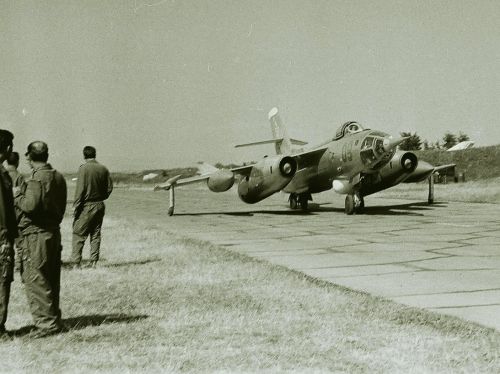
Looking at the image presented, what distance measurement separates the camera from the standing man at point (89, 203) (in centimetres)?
1071

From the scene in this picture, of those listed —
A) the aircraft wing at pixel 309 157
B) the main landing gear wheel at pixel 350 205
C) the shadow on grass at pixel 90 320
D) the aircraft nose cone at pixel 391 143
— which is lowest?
the shadow on grass at pixel 90 320

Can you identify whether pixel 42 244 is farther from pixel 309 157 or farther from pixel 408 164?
pixel 309 157

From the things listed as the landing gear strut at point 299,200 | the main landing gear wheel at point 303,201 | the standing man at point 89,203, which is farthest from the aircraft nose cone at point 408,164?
the standing man at point 89,203

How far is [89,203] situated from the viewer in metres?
10.8

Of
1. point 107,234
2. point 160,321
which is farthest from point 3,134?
point 107,234

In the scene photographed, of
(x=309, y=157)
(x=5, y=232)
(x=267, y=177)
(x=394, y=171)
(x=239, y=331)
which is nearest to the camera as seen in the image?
(x=5, y=232)

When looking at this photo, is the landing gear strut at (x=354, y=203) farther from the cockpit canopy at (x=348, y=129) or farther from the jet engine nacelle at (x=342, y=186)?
the cockpit canopy at (x=348, y=129)

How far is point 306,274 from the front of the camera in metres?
9.52

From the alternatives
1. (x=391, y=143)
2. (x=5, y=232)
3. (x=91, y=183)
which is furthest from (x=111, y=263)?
(x=391, y=143)

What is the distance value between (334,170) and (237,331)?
1774 cm

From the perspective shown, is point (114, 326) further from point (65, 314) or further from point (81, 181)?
point (81, 181)

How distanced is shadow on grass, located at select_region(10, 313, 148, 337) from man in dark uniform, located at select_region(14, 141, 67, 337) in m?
0.23

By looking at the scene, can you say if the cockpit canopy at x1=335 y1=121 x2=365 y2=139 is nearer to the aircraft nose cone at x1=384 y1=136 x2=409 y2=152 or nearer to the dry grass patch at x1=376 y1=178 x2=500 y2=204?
the aircraft nose cone at x1=384 y1=136 x2=409 y2=152

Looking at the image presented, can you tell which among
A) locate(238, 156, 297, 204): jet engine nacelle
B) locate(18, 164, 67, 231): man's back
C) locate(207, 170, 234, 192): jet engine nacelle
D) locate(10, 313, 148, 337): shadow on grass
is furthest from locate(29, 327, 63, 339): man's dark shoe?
locate(207, 170, 234, 192): jet engine nacelle
